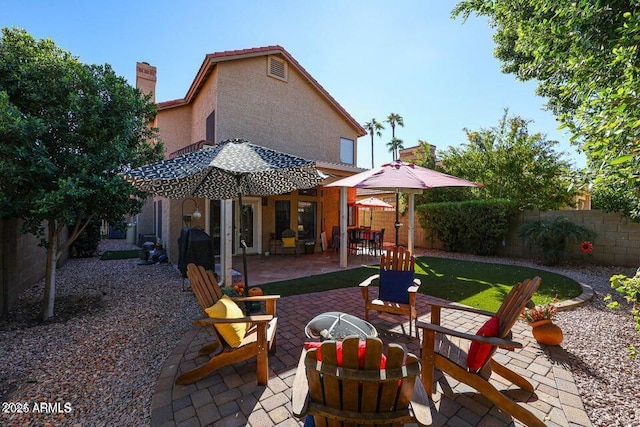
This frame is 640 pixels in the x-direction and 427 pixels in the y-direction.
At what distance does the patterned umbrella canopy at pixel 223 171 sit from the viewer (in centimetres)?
299

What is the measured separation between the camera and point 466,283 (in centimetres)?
692

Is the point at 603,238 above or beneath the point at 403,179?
beneath

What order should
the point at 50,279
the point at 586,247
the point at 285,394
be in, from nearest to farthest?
1. the point at 285,394
2. the point at 50,279
3. the point at 586,247

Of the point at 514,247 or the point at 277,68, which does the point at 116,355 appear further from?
the point at 514,247

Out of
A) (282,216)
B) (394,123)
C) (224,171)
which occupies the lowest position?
(282,216)

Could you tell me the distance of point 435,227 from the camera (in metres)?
13.2

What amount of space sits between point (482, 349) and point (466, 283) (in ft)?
16.8

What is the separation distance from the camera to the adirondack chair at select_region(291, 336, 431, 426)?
1481mm

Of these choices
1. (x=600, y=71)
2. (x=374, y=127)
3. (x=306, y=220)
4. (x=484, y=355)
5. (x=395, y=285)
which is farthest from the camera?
(x=374, y=127)

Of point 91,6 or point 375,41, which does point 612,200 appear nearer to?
point 375,41

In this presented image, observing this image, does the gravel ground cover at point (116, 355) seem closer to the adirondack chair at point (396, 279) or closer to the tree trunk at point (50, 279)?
the tree trunk at point (50, 279)

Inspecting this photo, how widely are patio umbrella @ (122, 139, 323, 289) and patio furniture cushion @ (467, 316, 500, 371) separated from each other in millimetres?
2605

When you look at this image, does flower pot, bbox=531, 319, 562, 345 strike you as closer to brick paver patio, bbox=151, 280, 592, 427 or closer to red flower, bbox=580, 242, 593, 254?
brick paver patio, bbox=151, 280, 592, 427

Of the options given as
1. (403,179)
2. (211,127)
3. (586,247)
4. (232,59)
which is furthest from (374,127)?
(403,179)
